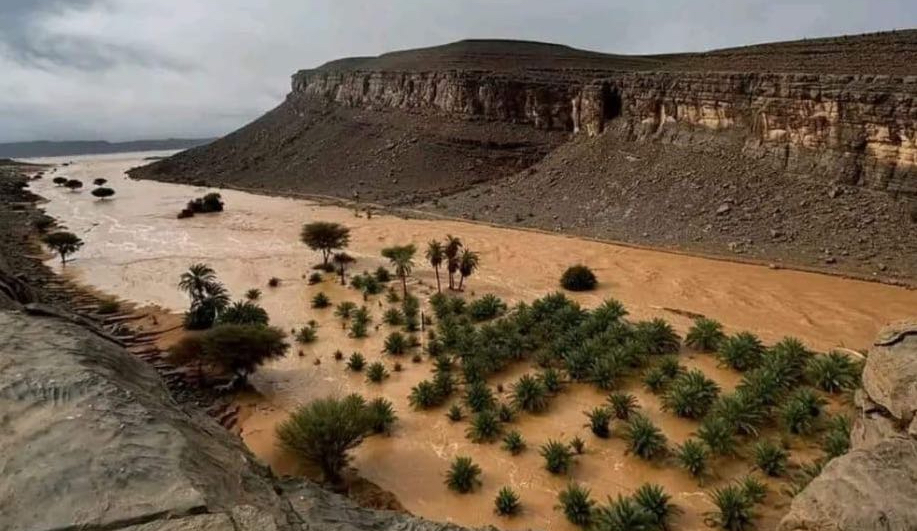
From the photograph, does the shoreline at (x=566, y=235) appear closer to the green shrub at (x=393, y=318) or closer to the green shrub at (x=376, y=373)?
the green shrub at (x=393, y=318)

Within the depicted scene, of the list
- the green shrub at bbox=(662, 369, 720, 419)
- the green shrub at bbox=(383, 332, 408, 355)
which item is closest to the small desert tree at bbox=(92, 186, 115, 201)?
the green shrub at bbox=(383, 332, 408, 355)

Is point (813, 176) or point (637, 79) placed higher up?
point (637, 79)

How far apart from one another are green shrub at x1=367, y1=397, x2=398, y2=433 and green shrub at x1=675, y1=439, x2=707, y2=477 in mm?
6947

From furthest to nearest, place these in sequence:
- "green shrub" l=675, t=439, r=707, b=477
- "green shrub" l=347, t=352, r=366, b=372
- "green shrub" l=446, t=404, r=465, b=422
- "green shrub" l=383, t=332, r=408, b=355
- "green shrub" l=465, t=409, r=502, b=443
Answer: "green shrub" l=383, t=332, r=408, b=355 → "green shrub" l=347, t=352, r=366, b=372 → "green shrub" l=446, t=404, r=465, b=422 → "green shrub" l=465, t=409, r=502, b=443 → "green shrub" l=675, t=439, r=707, b=477

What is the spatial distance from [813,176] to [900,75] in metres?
7.07

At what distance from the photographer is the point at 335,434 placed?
1212cm

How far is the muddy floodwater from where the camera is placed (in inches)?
487

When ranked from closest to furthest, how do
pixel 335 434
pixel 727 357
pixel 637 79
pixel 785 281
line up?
pixel 335 434 → pixel 727 357 → pixel 785 281 → pixel 637 79

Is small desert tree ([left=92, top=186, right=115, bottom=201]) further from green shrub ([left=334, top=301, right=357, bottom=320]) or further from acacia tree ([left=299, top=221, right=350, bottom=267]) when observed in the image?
green shrub ([left=334, top=301, right=357, bottom=320])

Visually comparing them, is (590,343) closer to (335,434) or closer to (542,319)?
(542,319)

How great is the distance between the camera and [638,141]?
47531 mm

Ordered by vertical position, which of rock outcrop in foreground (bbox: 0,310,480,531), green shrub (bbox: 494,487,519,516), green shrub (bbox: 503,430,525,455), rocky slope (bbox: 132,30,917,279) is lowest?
green shrub (bbox: 494,487,519,516)

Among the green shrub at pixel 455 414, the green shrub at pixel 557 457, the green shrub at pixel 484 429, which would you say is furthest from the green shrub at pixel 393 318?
the green shrub at pixel 557 457

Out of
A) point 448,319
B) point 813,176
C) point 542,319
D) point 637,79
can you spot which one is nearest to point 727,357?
point 542,319
